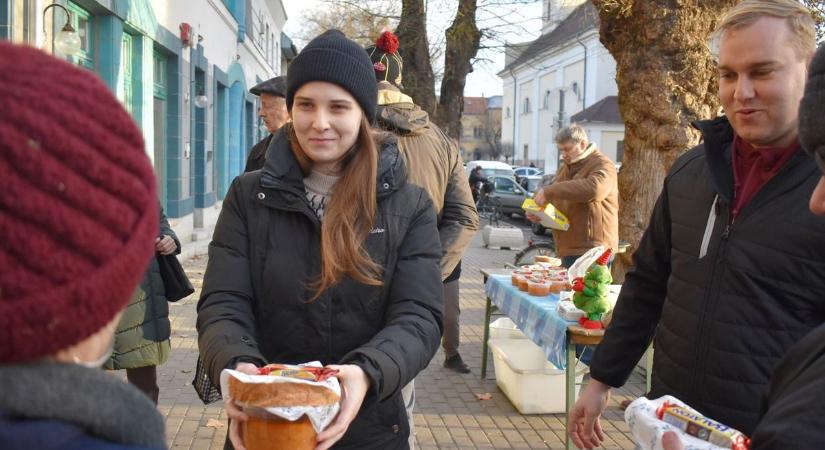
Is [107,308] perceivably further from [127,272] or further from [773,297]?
[773,297]

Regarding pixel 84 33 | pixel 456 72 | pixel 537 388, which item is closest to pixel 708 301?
pixel 537 388

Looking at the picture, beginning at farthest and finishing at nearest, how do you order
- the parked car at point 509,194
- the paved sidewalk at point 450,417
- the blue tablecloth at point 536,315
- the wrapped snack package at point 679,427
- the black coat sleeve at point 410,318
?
the parked car at point 509,194
the paved sidewalk at point 450,417
the blue tablecloth at point 536,315
the black coat sleeve at point 410,318
the wrapped snack package at point 679,427

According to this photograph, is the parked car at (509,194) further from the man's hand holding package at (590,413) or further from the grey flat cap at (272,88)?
the man's hand holding package at (590,413)

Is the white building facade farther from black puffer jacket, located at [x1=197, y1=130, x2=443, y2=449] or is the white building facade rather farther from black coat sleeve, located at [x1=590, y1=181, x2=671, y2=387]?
black puffer jacket, located at [x1=197, y1=130, x2=443, y2=449]

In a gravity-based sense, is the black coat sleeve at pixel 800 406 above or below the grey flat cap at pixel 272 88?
below

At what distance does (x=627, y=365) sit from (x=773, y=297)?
0.69 m

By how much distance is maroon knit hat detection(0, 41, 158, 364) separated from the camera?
0.77 m

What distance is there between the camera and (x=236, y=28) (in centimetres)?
1986

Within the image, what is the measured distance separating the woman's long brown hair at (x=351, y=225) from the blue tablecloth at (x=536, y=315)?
2707mm

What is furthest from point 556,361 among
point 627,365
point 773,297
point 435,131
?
point 773,297

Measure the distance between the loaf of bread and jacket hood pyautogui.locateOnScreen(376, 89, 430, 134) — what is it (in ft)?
7.12

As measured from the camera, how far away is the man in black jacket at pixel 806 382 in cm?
110

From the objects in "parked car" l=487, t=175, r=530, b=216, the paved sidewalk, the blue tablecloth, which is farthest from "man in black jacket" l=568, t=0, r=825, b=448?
"parked car" l=487, t=175, r=530, b=216

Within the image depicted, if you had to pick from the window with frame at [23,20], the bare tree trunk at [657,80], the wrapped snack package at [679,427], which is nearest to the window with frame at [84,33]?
the window with frame at [23,20]
